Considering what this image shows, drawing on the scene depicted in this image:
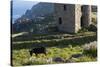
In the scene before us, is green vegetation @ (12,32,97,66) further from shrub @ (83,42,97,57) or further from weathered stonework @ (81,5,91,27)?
weathered stonework @ (81,5,91,27)

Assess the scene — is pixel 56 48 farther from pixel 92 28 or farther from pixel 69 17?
pixel 92 28

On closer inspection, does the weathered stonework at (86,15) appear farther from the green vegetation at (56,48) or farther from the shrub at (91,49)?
the shrub at (91,49)

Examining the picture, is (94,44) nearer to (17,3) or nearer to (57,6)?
(57,6)

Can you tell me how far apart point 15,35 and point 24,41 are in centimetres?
12

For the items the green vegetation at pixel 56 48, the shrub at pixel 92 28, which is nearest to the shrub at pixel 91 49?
the green vegetation at pixel 56 48

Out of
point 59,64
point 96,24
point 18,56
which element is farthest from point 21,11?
point 96,24

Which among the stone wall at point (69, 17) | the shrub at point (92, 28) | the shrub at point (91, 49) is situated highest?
the stone wall at point (69, 17)

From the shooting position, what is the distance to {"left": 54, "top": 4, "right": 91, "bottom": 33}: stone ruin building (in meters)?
2.54

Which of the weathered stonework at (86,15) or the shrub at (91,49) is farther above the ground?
the weathered stonework at (86,15)

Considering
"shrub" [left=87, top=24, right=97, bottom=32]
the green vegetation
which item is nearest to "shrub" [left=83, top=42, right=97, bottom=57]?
the green vegetation

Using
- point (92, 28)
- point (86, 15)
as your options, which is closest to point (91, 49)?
point (92, 28)

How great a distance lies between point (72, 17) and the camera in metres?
2.62

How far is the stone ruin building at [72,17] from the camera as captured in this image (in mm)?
2545
